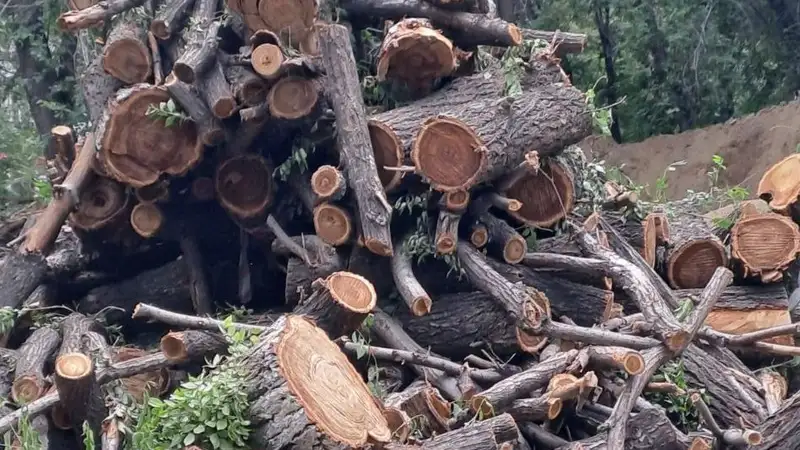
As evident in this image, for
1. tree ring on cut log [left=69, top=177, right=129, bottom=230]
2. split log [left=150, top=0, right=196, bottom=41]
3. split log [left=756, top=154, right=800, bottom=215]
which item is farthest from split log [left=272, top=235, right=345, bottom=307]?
split log [left=756, top=154, right=800, bottom=215]

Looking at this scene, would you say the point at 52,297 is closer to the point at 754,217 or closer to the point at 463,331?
the point at 463,331

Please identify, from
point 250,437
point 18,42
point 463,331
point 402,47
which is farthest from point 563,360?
point 18,42

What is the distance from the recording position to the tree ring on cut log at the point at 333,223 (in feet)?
17.0

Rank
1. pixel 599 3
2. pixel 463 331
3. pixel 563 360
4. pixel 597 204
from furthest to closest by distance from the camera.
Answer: pixel 599 3, pixel 597 204, pixel 463 331, pixel 563 360

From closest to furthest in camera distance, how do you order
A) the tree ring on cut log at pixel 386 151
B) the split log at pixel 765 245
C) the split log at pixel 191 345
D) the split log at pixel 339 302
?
the split log at pixel 339 302 < the split log at pixel 191 345 < the tree ring on cut log at pixel 386 151 < the split log at pixel 765 245

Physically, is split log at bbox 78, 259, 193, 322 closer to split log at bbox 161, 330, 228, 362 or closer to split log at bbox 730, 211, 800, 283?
split log at bbox 161, 330, 228, 362

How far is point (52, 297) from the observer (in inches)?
233

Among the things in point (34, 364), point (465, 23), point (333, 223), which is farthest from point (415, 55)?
point (34, 364)

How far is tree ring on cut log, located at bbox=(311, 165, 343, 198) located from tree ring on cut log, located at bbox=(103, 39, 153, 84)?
4.17 ft

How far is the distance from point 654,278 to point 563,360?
3.78 ft

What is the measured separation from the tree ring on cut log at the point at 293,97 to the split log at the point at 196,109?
0.30m

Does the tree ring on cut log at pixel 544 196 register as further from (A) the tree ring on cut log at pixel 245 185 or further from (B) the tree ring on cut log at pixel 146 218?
(B) the tree ring on cut log at pixel 146 218

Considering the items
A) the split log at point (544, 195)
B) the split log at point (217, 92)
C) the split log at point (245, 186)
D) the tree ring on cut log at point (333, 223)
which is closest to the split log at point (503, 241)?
the split log at point (544, 195)

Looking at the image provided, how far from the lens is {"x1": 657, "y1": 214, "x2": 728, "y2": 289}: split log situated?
5.94m
